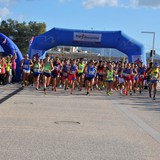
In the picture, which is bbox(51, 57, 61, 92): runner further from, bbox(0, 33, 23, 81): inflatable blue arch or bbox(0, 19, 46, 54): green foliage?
bbox(0, 19, 46, 54): green foliage

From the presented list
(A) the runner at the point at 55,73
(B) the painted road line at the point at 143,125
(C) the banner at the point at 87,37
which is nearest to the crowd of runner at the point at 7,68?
(A) the runner at the point at 55,73

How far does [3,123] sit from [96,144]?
2.61 metres

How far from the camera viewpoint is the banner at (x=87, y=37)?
24.0m

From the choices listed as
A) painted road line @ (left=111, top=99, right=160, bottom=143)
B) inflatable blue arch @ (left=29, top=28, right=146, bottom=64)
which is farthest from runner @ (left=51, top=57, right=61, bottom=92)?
painted road line @ (left=111, top=99, right=160, bottom=143)

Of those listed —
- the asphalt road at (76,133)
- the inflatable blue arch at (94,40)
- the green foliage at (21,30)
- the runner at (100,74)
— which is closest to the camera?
the asphalt road at (76,133)

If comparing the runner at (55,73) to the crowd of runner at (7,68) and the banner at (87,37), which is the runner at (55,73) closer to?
the crowd of runner at (7,68)

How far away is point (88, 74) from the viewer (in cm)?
1789

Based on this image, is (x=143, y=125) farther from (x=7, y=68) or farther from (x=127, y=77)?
(x=7, y=68)

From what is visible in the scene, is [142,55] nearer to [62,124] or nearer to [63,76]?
[63,76]

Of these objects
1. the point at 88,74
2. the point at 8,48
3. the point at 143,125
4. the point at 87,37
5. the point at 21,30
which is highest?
the point at 21,30

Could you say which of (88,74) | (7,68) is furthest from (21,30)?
(88,74)

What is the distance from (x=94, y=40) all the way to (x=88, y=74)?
22.0 feet

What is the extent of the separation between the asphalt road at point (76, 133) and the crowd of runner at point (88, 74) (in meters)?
5.55

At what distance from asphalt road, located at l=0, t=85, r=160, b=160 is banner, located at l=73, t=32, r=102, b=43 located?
1233 cm
